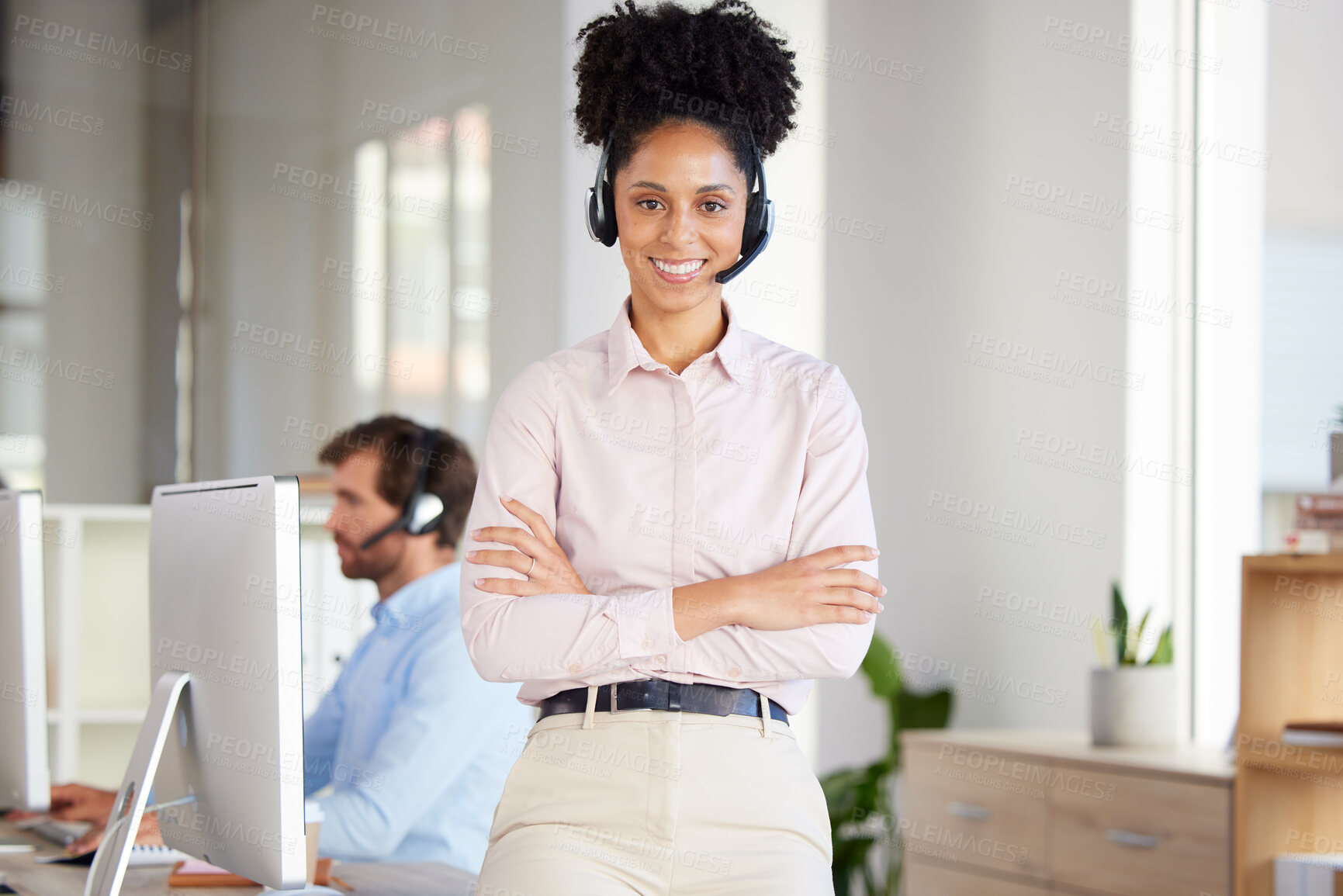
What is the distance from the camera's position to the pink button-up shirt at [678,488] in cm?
153

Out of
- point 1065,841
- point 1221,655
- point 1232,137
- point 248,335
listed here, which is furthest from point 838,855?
point 248,335

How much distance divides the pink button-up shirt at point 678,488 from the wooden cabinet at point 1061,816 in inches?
56.8

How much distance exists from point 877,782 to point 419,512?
1.75 meters

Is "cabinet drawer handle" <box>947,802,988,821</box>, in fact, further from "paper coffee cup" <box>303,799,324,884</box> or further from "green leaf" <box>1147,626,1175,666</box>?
"paper coffee cup" <box>303,799,324,884</box>

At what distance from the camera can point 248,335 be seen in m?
5.54

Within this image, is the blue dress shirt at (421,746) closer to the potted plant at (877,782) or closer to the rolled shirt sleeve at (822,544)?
the rolled shirt sleeve at (822,544)

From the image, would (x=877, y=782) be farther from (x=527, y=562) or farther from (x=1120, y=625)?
(x=527, y=562)

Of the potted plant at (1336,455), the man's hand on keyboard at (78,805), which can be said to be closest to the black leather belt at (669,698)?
the man's hand on keyboard at (78,805)

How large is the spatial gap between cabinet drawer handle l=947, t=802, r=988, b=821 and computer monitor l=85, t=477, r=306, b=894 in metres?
2.12

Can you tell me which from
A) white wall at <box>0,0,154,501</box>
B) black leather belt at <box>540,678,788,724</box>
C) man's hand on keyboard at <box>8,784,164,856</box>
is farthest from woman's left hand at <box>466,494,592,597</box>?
white wall at <box>0,0,154,501</box>

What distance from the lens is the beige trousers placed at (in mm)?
1418

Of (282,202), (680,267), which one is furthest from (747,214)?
(282,202)

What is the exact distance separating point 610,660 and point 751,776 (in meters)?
0.20

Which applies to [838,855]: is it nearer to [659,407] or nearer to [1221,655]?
[1221,655]
